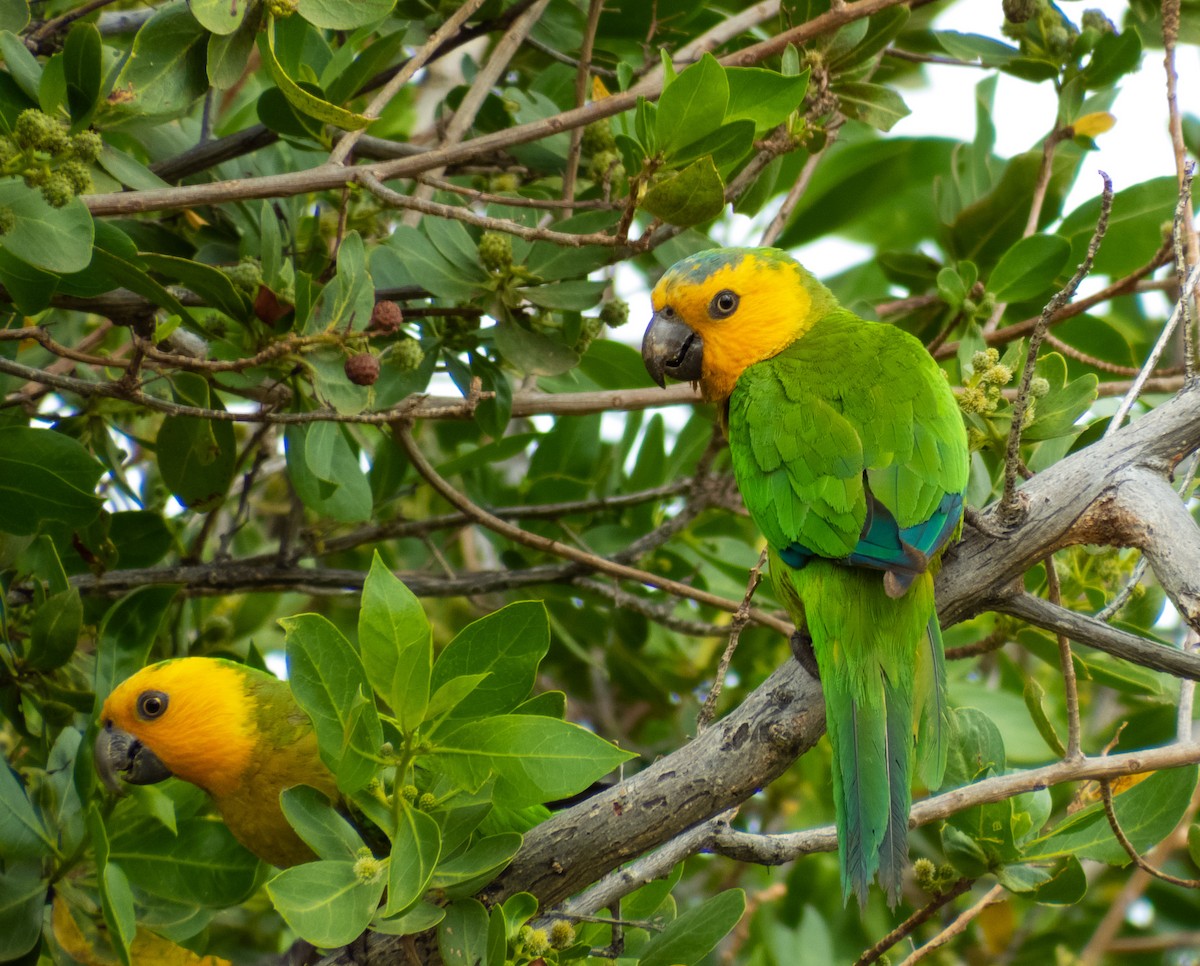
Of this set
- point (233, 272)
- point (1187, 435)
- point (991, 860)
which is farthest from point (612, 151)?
point (991, 860)

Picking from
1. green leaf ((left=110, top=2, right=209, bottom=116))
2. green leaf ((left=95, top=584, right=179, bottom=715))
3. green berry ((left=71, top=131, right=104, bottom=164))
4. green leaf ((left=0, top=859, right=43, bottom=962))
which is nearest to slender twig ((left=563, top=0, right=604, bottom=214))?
green leaf ((left=110, top=2, right=209, bottom=116))

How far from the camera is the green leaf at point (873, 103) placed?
297cm

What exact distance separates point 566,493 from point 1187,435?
6.57 ft

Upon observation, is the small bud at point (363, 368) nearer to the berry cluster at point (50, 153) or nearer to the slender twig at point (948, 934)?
the berry cluster at point (50, 153)

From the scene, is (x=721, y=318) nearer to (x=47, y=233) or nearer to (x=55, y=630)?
(x=47, y=233)

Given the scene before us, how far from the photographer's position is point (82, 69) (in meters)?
2.24

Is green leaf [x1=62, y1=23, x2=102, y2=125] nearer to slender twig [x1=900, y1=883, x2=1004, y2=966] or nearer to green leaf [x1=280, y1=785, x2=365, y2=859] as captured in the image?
green leaf [x1=280, y1=785, x2=365, y2=859]

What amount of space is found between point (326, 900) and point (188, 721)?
4.19ft

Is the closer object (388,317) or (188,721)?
(388,317)

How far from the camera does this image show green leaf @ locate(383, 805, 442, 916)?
5.92 ft

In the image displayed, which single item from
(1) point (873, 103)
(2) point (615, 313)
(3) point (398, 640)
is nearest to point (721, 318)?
(2) point (615, 313)

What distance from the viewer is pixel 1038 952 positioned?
412 centimetres

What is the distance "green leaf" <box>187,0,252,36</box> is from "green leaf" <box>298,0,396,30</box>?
0.16 metres

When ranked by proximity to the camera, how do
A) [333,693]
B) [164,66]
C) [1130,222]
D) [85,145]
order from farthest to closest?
1. [1130,222]
2. [164,66]
3. [85,145]
4. [333,693]
